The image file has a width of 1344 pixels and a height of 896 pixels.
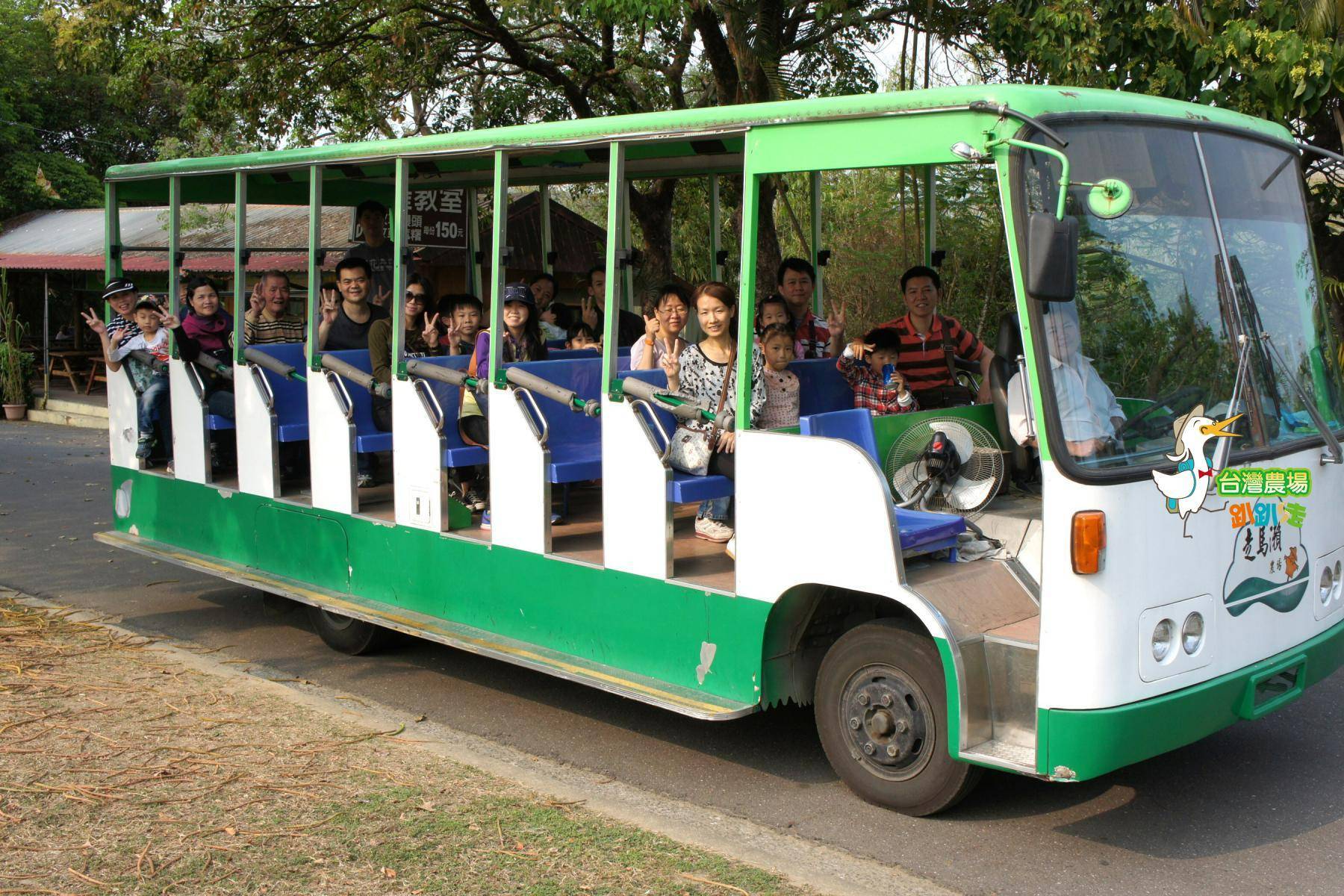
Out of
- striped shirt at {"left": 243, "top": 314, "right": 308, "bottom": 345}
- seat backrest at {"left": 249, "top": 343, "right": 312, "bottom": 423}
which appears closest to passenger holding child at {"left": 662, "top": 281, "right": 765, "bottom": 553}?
seat backrest at {"left": 249, "top": 343, "right": 312, "bottom": 423}

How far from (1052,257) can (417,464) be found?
348cm

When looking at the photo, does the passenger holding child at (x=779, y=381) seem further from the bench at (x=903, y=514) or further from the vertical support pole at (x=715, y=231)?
the vertical support pole at (x=715, y=231)

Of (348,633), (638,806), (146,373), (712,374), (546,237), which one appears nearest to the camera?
(638,806)

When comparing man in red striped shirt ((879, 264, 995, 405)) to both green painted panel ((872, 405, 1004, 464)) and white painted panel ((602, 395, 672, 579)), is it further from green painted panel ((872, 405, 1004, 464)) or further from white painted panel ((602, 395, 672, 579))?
white painted panel ((602, 395, 672, 579))

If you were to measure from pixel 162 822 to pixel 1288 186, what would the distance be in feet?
15.6

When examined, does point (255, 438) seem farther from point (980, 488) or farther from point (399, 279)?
point (980, 488)

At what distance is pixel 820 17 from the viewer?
11.1 metres

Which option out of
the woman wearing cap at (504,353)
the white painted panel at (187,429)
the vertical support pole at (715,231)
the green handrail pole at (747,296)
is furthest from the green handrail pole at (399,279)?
the vertical support pole at (715,231)

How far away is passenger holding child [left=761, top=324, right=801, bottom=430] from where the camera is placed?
5777 mm

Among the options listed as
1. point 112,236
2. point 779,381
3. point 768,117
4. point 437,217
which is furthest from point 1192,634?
point 112,236

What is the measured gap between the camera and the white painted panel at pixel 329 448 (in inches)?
263

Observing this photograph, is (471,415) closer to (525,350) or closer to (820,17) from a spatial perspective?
(525,350)

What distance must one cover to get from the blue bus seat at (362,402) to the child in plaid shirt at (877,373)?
2499mm

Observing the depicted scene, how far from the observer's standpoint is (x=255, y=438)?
23.7ft
